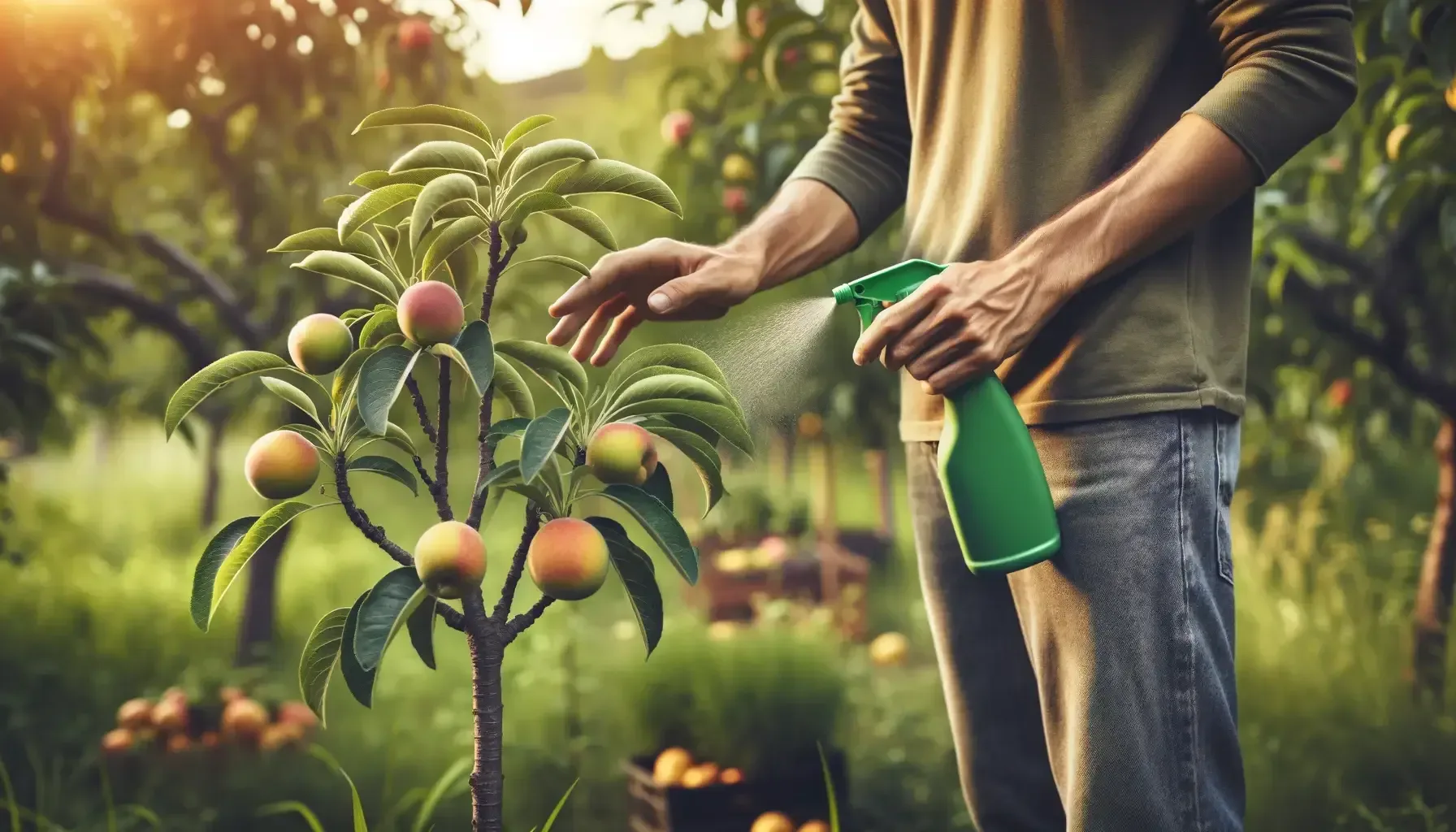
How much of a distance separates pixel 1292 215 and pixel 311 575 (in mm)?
4597

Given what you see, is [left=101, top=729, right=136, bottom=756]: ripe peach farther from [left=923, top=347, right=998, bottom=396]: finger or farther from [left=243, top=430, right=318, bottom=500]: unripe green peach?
[left=923, top=347, right=998, bottom=396]: finger

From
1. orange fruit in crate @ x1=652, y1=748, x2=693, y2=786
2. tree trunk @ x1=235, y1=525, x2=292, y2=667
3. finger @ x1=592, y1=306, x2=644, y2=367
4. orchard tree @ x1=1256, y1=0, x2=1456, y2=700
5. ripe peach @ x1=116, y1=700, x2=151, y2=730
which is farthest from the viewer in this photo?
tree trunk @ x1=235, y1=525, x2=292, y2=667

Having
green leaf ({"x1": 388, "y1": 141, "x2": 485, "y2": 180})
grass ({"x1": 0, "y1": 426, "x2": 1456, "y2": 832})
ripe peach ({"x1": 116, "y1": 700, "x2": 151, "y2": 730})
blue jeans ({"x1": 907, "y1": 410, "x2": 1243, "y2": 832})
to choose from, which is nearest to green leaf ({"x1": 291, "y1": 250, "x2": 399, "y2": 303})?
green leaf ({"x1": 388, "y1": 141, "x2": 485, "y2": 180})

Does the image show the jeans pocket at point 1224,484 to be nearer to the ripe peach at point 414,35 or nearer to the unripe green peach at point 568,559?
the unripe green peach at point 568,559

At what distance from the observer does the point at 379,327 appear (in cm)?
125

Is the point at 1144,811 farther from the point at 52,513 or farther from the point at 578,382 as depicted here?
the point at 52,513

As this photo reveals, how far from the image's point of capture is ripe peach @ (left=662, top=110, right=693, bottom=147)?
3264mm

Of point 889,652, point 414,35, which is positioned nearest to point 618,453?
point 414,35

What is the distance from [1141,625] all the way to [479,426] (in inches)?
27.5

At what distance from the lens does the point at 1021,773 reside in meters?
1.43

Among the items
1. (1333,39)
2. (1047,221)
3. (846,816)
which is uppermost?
(1333,39)

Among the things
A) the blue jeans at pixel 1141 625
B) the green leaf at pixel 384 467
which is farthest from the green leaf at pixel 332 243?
the blue jeans at pixel 1141 625

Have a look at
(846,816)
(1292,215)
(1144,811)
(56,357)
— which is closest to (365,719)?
(56,357)

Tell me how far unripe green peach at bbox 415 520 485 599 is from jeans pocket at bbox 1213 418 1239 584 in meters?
0.76
